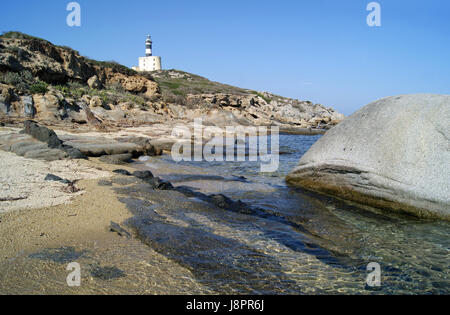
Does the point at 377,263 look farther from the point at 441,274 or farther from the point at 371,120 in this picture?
the point at 371,120

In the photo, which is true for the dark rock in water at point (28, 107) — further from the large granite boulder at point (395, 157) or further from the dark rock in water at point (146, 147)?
the large granite boulder at point (395, 157)

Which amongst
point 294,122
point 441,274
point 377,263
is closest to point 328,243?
point 377,263

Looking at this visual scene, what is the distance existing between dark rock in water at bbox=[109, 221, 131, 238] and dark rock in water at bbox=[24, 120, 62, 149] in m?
5.30

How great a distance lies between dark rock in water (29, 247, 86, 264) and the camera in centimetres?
266

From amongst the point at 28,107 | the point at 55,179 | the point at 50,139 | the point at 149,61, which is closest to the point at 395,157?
the point at 55,179

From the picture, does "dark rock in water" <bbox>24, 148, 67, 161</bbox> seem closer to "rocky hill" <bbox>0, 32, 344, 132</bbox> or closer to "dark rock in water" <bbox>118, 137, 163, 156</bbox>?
"dark rock in water" <bbox>118, 137, 163, 156</bbox>

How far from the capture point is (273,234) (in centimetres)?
379

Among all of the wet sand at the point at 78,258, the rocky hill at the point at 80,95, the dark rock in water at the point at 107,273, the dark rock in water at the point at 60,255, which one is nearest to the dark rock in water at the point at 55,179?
the wet sand at the point at 78,258

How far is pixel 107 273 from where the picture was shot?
249cm

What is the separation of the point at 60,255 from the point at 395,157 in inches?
206

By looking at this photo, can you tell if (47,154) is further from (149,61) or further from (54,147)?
(149,61)

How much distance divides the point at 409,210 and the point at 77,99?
58.2ft

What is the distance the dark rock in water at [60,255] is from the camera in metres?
2.66

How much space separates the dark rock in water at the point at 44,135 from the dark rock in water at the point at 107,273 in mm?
6265
